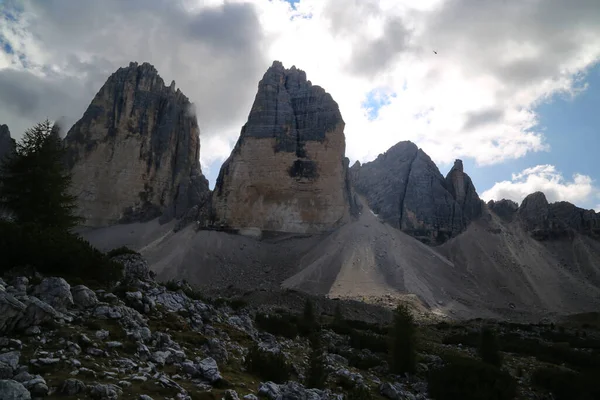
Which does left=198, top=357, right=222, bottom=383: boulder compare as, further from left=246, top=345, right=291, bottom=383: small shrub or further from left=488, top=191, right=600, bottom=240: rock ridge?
left=488, top=191, right=600, bottom=240: rock ridge

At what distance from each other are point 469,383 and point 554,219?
10819cm

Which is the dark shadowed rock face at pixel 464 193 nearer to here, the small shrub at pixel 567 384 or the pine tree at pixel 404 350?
the small shrub at pixel 567 384

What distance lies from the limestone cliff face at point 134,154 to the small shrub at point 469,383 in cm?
9172

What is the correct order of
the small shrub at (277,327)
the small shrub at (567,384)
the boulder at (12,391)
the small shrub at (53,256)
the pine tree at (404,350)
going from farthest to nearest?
the small shrub at (277,327) < the pine tree at (404,350) < the small shrub at (567,384) < the small shrub at (53,256) < the boulder at (12,391)

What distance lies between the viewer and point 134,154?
4405 inches

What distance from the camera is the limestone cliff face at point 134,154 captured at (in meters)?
109

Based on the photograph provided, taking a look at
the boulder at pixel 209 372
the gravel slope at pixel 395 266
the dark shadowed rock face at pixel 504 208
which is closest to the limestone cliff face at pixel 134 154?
A: the gravel slope at pixel 395 266

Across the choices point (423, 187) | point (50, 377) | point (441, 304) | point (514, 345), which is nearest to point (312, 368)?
point (50, 377)

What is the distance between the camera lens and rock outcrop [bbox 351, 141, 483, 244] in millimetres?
108500

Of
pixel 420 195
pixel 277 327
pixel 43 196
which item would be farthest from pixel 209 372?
pixel 420 195

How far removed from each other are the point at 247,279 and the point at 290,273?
7681 millimetres

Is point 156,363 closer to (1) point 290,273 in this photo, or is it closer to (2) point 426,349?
(2) point 426,349

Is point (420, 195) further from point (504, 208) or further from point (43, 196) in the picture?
point (43, 196)

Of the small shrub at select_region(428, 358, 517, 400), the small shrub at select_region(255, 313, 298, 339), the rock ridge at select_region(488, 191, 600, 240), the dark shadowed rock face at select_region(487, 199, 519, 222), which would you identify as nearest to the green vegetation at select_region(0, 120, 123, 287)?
the small shrub at select_region(255, 313, 298, 339)
